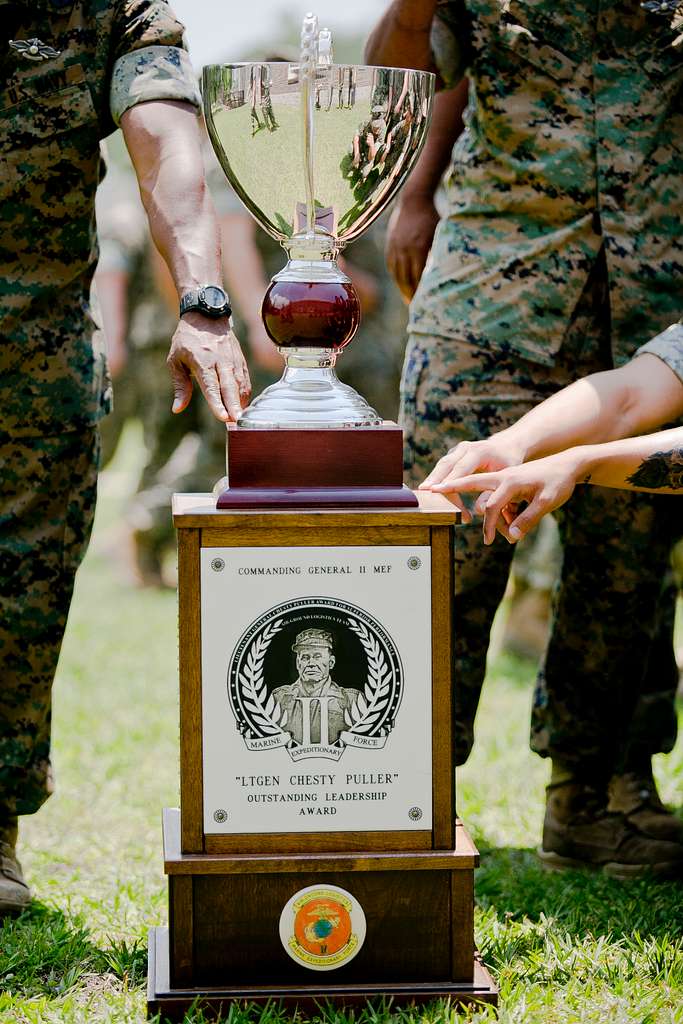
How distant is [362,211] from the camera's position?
2105 mm

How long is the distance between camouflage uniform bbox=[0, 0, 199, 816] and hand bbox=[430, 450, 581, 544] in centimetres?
81

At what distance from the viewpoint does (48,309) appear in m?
2.44

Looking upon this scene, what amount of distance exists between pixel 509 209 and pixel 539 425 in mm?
613

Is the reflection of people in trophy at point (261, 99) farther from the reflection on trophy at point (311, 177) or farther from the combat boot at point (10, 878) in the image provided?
the combat boot at point (10, 878)

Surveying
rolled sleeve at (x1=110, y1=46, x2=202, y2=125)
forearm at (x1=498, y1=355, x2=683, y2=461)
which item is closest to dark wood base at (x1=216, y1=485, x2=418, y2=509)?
forearm at (x1=498, y1=355, x2=683, y2=461)

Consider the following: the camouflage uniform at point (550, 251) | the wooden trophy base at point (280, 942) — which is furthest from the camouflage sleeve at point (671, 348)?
the wooden trophy base at point (280, 942)

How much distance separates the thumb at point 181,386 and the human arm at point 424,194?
39.2 inches

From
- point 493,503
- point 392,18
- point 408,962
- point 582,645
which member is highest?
point 392,18

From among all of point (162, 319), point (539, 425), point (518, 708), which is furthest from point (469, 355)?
point (162, 319)

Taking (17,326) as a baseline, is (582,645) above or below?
below

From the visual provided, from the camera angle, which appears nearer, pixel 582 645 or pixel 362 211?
pixel 362 211

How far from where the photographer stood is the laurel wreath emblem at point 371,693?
1.93 m

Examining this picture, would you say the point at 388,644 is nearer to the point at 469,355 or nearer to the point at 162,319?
the point at 469,355

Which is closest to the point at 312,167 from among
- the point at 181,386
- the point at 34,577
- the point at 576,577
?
the point at 181,386
